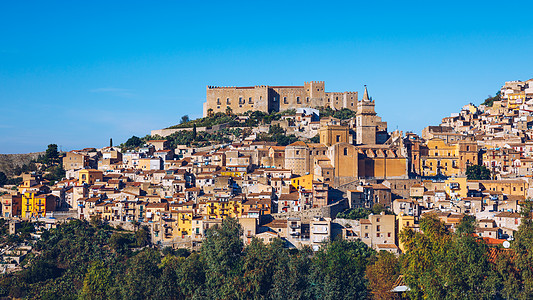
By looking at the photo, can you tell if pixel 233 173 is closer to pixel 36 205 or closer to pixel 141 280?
pixel 36 205

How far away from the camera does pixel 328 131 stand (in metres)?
55.7

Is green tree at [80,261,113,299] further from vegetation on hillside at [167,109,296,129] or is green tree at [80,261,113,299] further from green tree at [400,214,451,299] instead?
vegetation on hillside at [167,109,296,129]

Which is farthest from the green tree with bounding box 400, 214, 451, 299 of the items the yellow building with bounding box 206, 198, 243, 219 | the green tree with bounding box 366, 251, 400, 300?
the yellow building with bounding box 206, 198, 243, 219

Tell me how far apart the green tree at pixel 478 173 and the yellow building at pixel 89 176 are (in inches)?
1127

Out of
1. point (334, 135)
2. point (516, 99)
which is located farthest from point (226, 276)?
point (516, 99)

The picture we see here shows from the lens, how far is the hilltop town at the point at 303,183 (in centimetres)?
4344

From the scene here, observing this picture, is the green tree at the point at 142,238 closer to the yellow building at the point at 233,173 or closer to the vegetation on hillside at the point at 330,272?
the vegetation on hillside at the point at 330,272

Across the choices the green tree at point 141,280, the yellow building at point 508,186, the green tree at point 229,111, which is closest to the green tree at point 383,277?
the green tree at point 141,280

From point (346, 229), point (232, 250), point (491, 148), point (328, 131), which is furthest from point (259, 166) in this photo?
point (232, 250)

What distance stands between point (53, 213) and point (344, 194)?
21.0 m

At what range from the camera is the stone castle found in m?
74.5

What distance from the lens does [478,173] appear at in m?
51.5

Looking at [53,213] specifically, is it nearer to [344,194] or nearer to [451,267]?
[344,194]

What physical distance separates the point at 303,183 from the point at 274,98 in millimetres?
28050
